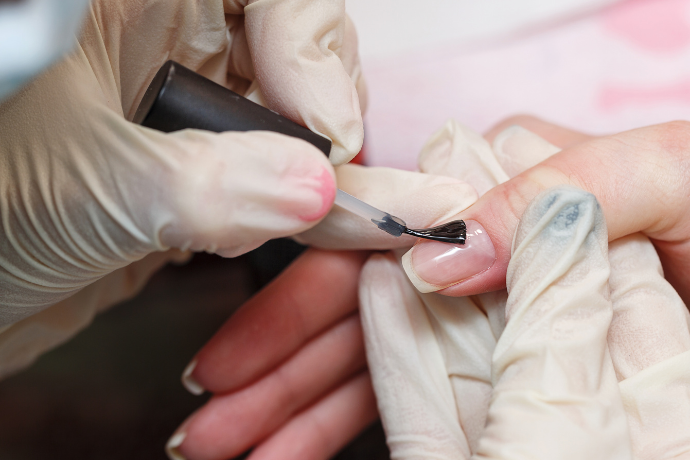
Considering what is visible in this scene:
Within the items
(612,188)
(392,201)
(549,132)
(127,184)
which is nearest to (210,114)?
(127,184)

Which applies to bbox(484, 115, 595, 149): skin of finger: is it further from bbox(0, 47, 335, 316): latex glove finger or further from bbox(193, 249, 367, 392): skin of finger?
bbox(0, 47, 335, 316): latex glove finger

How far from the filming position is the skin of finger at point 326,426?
112cm

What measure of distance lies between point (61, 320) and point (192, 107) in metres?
0.69

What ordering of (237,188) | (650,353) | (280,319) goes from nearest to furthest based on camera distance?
1. (237,188)
2. (650,353)
3. (280,319)

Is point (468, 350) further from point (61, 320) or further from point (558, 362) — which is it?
point (61, 320)

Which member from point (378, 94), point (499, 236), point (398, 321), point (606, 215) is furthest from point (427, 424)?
point (378, 94)

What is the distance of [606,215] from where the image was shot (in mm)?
771

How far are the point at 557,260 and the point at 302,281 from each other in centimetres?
57

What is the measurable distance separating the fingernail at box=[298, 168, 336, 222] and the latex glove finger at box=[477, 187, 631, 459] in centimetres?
29

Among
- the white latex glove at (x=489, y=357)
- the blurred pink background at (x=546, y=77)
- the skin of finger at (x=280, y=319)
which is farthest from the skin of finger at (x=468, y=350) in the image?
the blurred pink background at (x=546, y=77)

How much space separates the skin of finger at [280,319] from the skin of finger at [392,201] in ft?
0.49

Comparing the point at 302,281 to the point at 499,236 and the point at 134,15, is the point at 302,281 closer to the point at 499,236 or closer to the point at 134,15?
the point at 499,236

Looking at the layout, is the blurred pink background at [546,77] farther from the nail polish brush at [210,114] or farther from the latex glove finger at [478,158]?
the nail polish brush at [210,114]

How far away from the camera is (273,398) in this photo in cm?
110
